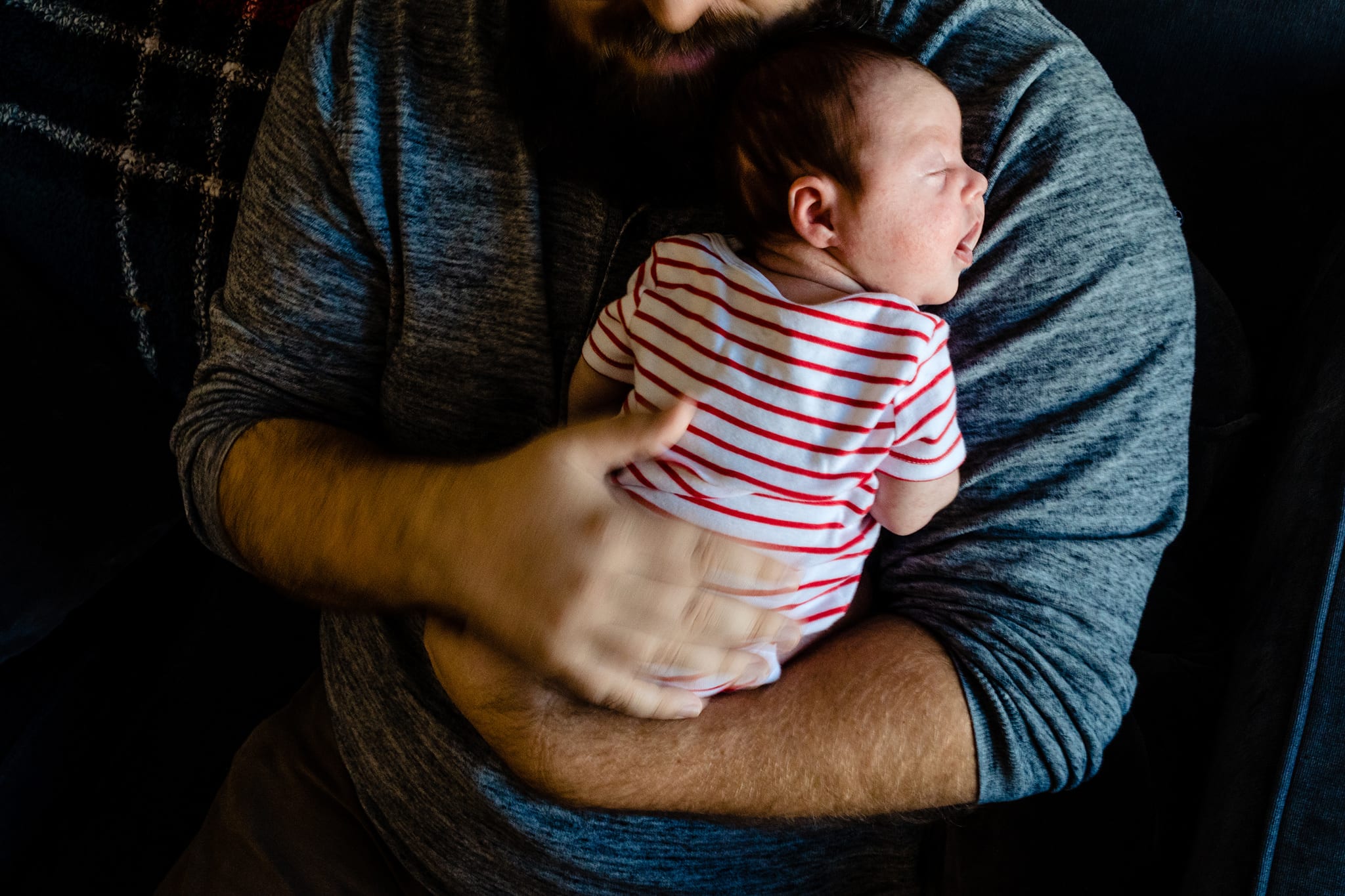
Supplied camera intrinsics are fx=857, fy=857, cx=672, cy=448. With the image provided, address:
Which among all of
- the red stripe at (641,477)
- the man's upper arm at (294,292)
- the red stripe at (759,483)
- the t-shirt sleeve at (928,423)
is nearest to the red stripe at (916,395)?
the t-shirt sleeve at (928,423)

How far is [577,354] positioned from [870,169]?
15.0 inches

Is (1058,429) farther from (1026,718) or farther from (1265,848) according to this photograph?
(1265,848)

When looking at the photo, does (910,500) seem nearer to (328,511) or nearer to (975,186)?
(975,186)

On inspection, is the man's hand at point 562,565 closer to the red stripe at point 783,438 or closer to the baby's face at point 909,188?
the red stripe at point 783,438

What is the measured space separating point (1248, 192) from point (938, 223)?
0.65 m

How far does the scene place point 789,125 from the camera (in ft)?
2.55

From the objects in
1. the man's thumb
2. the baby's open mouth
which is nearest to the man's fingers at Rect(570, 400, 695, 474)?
the man's thumb

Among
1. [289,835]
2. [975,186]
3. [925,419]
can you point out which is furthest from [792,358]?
[289,835]

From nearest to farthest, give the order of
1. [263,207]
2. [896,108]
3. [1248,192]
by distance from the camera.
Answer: [896,108] < [263,207] < [1248,192]

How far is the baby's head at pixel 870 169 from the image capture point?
29.5 inches

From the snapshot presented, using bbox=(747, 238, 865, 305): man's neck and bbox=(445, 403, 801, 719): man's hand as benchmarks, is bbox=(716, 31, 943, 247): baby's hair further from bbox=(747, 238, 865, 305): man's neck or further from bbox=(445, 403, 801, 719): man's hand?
bbox=(445, 403, 801, 719): man's hand

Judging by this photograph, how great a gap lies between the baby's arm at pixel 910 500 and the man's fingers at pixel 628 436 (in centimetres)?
24

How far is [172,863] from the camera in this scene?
128cm

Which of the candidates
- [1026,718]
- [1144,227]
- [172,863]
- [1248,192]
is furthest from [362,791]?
[1248,192]
